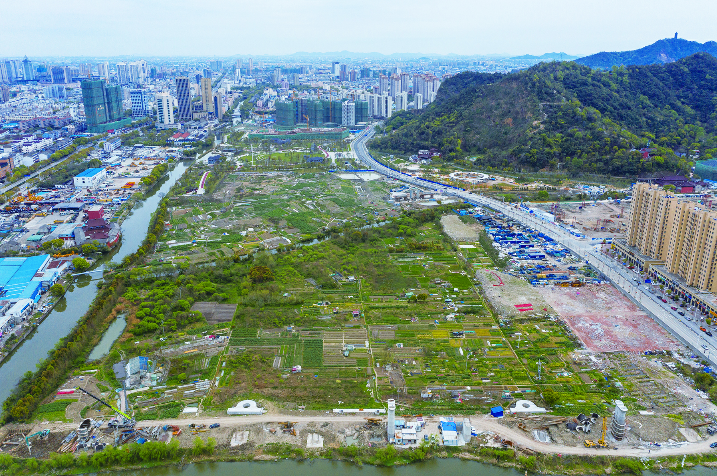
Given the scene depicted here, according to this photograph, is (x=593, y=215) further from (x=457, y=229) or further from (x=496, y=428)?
(x=496, y=428)

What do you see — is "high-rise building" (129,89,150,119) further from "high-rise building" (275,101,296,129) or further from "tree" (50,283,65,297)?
"tree" (50,283,65,297)

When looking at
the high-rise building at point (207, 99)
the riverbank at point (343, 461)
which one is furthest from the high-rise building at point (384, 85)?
the riverbank at point (343, 461)

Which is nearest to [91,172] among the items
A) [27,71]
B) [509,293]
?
[509,293]

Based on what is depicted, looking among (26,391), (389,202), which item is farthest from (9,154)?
(26,391)

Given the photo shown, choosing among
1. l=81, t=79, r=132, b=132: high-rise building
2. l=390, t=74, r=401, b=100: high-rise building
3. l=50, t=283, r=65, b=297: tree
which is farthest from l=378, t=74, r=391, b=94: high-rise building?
l=50, t=283, r=65, b=297: tree

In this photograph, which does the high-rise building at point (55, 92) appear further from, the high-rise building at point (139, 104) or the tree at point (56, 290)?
the tree at point (56, 290)
